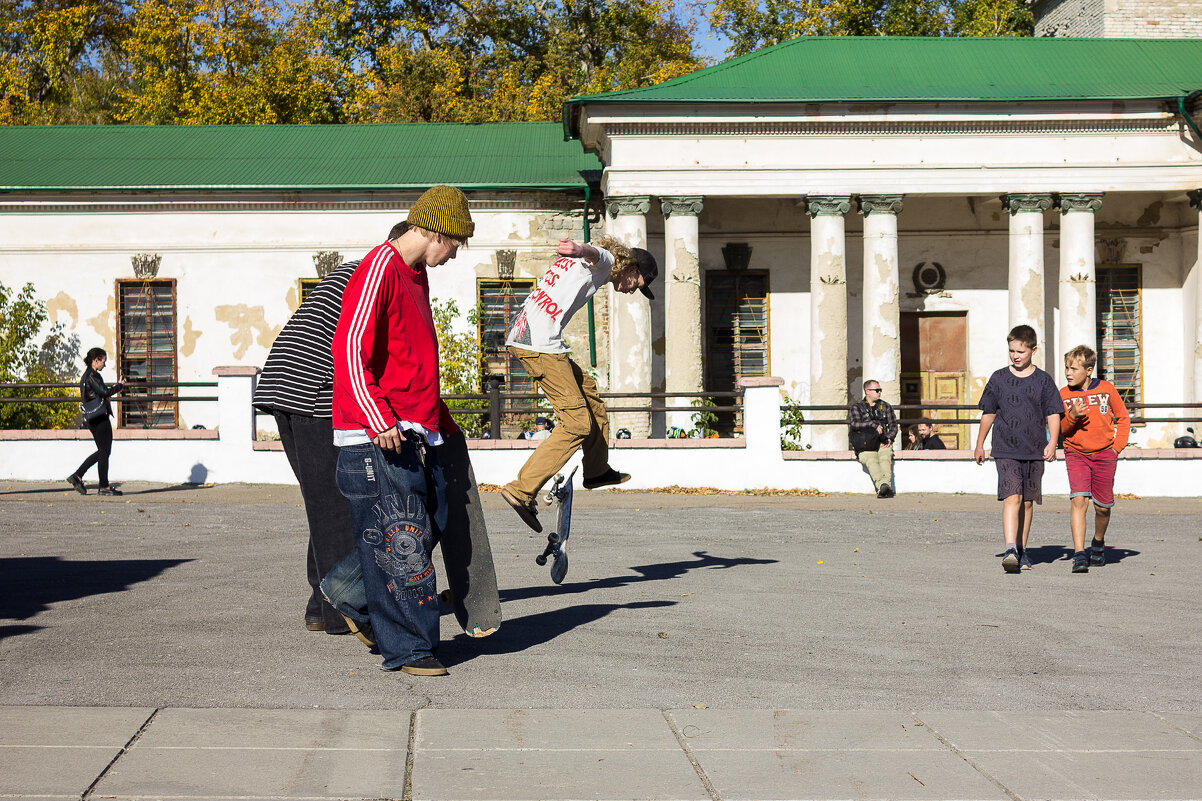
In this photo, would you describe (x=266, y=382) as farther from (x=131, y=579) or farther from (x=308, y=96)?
(x=308, y=96)

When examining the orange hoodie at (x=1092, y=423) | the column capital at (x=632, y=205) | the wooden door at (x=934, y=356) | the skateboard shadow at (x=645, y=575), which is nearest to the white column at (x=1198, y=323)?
the wooden door at (x=934, y=356)

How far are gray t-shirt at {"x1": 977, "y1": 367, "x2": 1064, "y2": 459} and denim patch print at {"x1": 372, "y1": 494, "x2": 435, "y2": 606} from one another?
226 inches

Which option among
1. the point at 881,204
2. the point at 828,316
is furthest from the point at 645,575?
the point at 881,204

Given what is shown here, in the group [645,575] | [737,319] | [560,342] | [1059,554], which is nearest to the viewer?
[560,342]

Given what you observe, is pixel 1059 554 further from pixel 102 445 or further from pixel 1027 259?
pixel 1027 259

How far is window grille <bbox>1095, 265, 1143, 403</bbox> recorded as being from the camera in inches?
1030

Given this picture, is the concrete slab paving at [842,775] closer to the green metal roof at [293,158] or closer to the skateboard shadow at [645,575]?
the skateboard shadow at [645,575]

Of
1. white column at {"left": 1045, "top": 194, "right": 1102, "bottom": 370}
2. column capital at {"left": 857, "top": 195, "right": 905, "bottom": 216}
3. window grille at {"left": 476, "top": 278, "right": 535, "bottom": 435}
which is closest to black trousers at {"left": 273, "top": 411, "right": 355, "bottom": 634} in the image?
column capital at {"left": 857, "top": 195, "right": 905, "bottom": 216}

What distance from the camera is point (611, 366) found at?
23.2 m

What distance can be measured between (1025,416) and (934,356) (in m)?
16.8

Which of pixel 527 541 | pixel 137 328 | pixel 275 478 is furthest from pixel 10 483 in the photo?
pixel 527 541

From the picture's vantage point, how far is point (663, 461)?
18078mm

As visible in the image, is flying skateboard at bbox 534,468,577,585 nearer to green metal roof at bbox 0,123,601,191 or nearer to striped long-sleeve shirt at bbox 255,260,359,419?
striped long-sleeve shirt at bbox 255,260,359,419

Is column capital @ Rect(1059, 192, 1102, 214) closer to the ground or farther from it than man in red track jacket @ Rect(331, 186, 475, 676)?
farther from it
